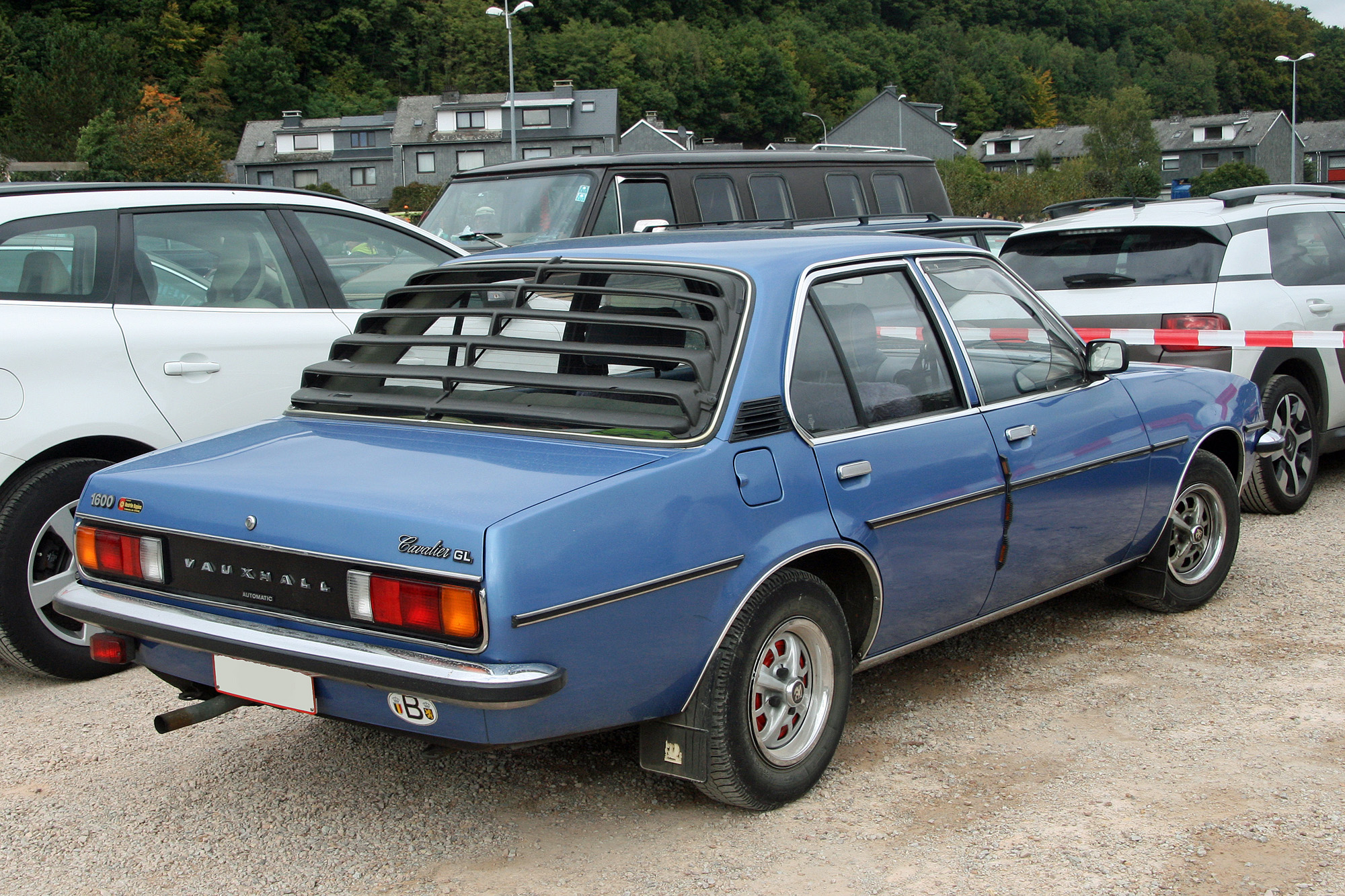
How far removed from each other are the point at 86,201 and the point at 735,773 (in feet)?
11.9

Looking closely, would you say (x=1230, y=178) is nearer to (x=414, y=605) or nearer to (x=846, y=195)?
(x=846, y=195)

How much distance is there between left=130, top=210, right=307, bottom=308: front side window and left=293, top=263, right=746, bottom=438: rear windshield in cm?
136

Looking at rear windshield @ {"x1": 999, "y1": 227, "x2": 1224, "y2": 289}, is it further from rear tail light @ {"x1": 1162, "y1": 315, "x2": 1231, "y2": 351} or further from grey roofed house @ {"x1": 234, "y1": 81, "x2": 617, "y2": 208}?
grey roofed house @ {"x1": 234, "y1": 81, "x2": 617, "y2": 208}

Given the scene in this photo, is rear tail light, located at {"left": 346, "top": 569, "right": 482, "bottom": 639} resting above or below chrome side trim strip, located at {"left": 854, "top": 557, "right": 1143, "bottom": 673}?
above

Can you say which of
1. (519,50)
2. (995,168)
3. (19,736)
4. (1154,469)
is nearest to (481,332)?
(19,736)

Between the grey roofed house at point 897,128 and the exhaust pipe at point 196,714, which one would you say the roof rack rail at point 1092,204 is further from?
the grey roofed house at point 897,128

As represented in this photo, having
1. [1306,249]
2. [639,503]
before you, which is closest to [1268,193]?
[1306,249]

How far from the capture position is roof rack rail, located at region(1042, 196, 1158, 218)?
28.7 feet

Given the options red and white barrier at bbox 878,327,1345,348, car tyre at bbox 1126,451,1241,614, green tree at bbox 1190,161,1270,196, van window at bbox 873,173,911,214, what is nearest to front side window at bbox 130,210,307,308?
car tyre at bbox 1126,451,1241,614

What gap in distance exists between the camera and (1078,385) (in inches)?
189

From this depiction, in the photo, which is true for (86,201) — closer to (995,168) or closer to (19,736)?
(19,736)

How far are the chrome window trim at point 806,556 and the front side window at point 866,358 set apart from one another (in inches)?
14.1

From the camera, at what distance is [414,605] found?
2.97 metres

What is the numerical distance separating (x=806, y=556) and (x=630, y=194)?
6.46 meters
